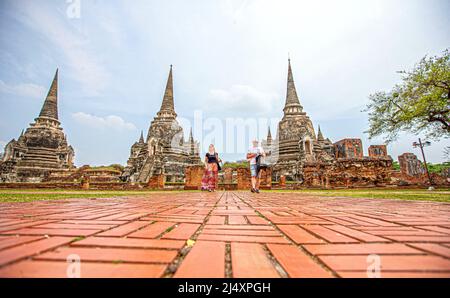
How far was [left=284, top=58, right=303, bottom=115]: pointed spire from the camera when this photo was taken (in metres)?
28.9

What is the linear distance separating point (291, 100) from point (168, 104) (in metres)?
17.1

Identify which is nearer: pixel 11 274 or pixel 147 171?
pixel 11 274

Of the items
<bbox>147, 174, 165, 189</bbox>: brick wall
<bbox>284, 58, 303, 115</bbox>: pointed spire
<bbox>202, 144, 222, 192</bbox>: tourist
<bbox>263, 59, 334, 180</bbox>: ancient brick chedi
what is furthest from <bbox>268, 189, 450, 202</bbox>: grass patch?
<bbox>284, 58, 303, 115</bbox>: pointed spire

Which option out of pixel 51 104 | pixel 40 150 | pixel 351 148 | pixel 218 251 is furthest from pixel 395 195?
pixel 51 104

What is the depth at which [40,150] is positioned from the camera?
1063 inches

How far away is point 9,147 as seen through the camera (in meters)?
25.7

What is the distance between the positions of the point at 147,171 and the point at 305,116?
21.0 meters

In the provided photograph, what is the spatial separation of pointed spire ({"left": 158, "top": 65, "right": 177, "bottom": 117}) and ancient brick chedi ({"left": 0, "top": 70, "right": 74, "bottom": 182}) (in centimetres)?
1382

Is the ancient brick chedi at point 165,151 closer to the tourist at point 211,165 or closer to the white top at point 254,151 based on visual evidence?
the tourist at point 211,165

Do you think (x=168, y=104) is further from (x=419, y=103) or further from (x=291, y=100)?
(x=419, y=103)

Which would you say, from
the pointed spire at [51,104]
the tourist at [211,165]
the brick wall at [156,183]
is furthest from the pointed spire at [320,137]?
the pointed spire at [51,104]
